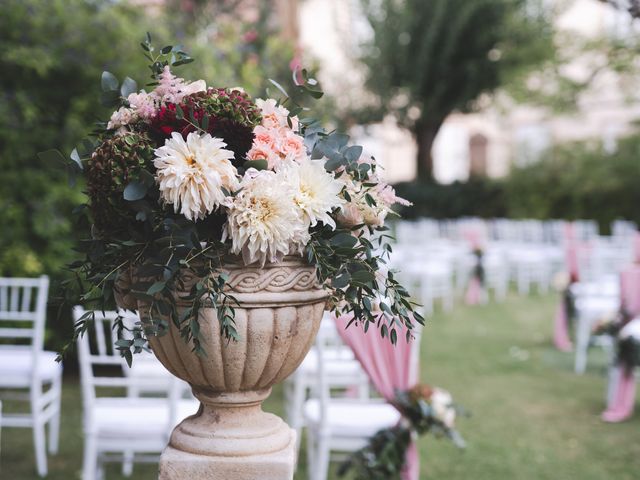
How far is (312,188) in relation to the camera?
1.78 metres

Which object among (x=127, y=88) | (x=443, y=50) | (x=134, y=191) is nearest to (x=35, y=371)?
(x=127, y=88)

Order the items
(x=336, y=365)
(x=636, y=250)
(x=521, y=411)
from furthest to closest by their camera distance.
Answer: (x=636, y=250), (x=521, y=411), (x=336, y=365)

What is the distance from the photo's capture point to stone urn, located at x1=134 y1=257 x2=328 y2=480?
1.80 m

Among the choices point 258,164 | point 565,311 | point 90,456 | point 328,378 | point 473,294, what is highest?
point 258,164

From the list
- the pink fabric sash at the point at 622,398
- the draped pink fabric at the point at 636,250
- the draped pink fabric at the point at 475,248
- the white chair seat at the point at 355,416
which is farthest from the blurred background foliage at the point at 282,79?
the pink fabric sash at the point at 622,398

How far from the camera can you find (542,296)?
11305 mm

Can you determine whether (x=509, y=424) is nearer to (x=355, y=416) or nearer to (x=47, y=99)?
(x=355, y=416)

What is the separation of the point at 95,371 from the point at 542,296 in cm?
718

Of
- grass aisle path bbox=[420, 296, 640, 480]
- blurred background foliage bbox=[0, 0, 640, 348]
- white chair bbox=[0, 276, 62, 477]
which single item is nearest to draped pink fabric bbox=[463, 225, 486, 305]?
grass aisle path bbox=[420, 296, 640, 480]

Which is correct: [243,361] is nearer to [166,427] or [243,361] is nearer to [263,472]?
[263,472]

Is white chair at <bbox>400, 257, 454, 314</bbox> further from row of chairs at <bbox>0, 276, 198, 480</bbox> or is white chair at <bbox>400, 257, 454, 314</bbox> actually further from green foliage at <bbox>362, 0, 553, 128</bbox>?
green foliage at <bbox>362, 0, 553, 128</bbox>

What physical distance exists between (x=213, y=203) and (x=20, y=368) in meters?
2.93

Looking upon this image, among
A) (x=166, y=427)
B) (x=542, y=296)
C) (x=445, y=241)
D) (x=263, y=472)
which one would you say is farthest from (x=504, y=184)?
(x=263, y=472)

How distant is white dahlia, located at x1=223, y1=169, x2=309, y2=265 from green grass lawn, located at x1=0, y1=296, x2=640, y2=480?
2.75 meters
